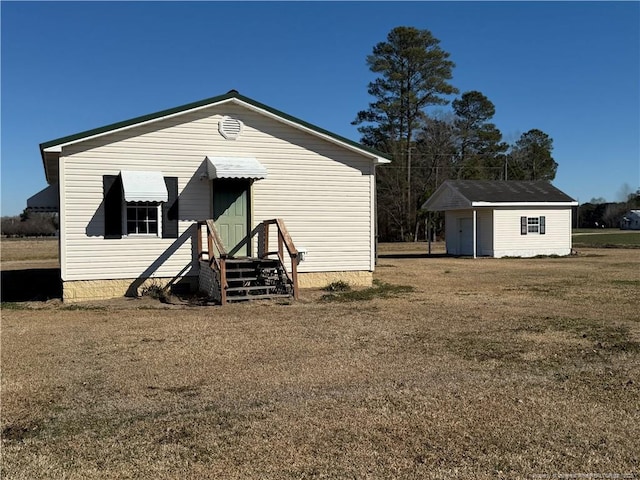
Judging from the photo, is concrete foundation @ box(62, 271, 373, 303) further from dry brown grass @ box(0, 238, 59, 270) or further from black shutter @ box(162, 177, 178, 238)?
dry brown grass @ box(0, 238, 59, 270)

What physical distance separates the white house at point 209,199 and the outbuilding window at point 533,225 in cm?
1582

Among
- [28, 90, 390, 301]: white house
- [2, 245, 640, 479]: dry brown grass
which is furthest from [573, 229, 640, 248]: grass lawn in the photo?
[2, 245, 640, 479]: dry brown grass

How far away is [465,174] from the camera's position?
49156mm

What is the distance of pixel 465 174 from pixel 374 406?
46.2m

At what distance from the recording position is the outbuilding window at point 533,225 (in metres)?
27.8

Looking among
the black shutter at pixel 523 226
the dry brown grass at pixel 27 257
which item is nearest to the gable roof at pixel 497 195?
the black shutter at pixel 523 226

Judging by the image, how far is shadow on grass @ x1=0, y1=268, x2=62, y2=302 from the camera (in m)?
13.2

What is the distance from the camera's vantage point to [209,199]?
13078mm

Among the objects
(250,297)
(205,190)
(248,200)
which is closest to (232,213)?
(248,200)

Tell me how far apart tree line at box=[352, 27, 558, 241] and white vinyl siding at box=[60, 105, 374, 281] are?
2880 cm

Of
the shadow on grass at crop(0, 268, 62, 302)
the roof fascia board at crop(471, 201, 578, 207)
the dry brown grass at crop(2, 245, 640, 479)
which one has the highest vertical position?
the roof fascia board at crop(471, 201, 578, 207)

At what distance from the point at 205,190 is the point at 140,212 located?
1.46 meters

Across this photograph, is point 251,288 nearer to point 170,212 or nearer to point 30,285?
point 170,212

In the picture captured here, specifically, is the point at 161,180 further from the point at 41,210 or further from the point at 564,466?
the point at 564,466
